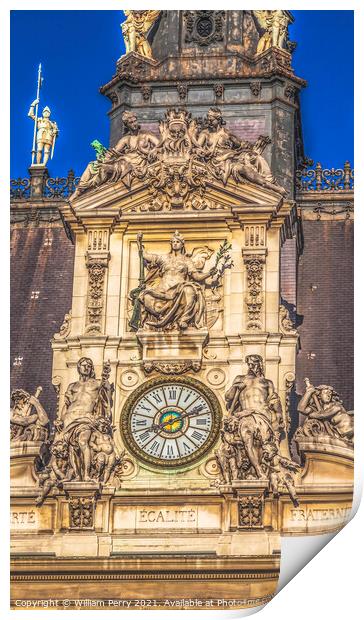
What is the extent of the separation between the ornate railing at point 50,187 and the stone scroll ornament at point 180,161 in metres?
1.36

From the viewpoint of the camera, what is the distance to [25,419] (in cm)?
2391

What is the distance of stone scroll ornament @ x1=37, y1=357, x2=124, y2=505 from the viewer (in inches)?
921

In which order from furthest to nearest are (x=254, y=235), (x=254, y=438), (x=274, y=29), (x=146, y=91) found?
(x=146, y=91) → (x=274, y=29) → (x=254, y=235) → (x=254, y=438)

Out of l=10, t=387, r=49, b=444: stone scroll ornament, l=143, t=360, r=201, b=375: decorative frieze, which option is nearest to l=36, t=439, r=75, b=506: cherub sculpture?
l=10, t=387, r=49, b=444: stone scroll ornament

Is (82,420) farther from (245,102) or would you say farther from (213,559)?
(245,102)

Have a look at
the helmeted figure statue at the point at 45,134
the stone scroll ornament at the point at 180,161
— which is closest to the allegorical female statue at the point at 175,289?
the stone scroll ornament at the point at 180,161

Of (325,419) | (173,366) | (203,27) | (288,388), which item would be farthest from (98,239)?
(325,419)

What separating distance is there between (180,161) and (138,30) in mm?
2282

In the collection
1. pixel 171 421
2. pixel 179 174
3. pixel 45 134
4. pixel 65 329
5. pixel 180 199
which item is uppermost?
pixel 45 134

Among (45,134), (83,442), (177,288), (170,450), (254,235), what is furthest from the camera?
(45,134)

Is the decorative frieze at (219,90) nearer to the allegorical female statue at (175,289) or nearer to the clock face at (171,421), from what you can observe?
the allegorical female statue at (175,289)

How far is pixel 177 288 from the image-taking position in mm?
24203

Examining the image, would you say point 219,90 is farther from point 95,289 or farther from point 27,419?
point 27,419

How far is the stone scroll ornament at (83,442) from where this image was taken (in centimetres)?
2339
